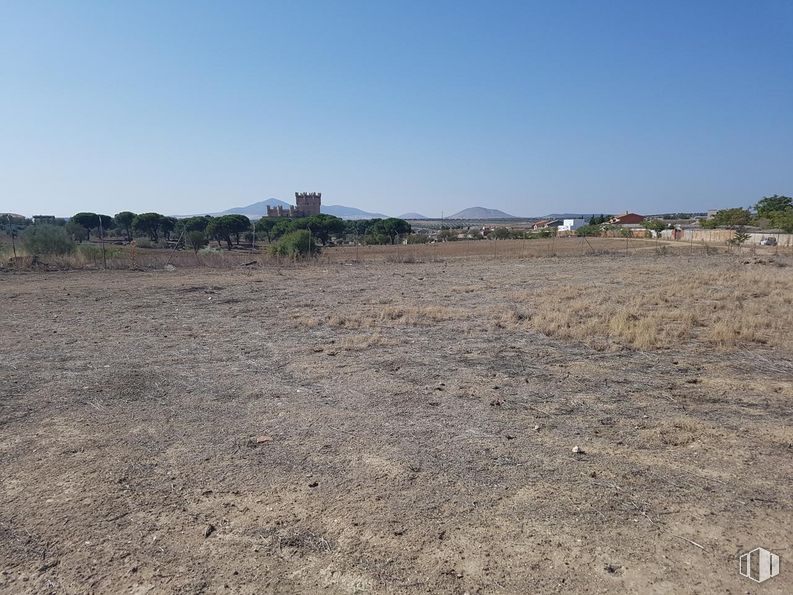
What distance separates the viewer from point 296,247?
100.0ft

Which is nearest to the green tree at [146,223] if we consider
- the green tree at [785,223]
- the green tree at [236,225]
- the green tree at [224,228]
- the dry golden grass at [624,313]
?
the green tree at [224,228]

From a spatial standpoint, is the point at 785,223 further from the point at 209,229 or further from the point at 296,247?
the point at 209,229

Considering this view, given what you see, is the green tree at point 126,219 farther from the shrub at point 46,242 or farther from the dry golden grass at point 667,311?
the dry golden grass at point 667,311

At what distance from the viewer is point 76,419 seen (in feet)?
18.3

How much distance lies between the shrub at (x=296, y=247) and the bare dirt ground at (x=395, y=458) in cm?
1928

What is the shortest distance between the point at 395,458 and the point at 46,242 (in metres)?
26.4

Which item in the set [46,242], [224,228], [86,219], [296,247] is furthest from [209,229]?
[46,242]

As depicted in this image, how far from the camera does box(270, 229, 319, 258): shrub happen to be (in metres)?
29.7

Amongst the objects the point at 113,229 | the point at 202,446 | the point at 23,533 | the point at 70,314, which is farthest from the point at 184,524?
the point at 113,229

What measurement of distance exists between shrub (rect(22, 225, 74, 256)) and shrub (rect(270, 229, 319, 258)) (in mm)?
9864

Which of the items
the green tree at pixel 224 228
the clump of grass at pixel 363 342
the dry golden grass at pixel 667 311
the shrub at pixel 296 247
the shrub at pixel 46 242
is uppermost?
the green tree at pixel 224 228

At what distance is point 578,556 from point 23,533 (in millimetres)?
3572

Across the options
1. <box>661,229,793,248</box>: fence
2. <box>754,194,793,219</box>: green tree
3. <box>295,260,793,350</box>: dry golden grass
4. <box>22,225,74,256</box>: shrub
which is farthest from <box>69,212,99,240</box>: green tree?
<box>754,194,793,219</box>: green tree

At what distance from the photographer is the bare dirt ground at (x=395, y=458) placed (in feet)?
10.6
